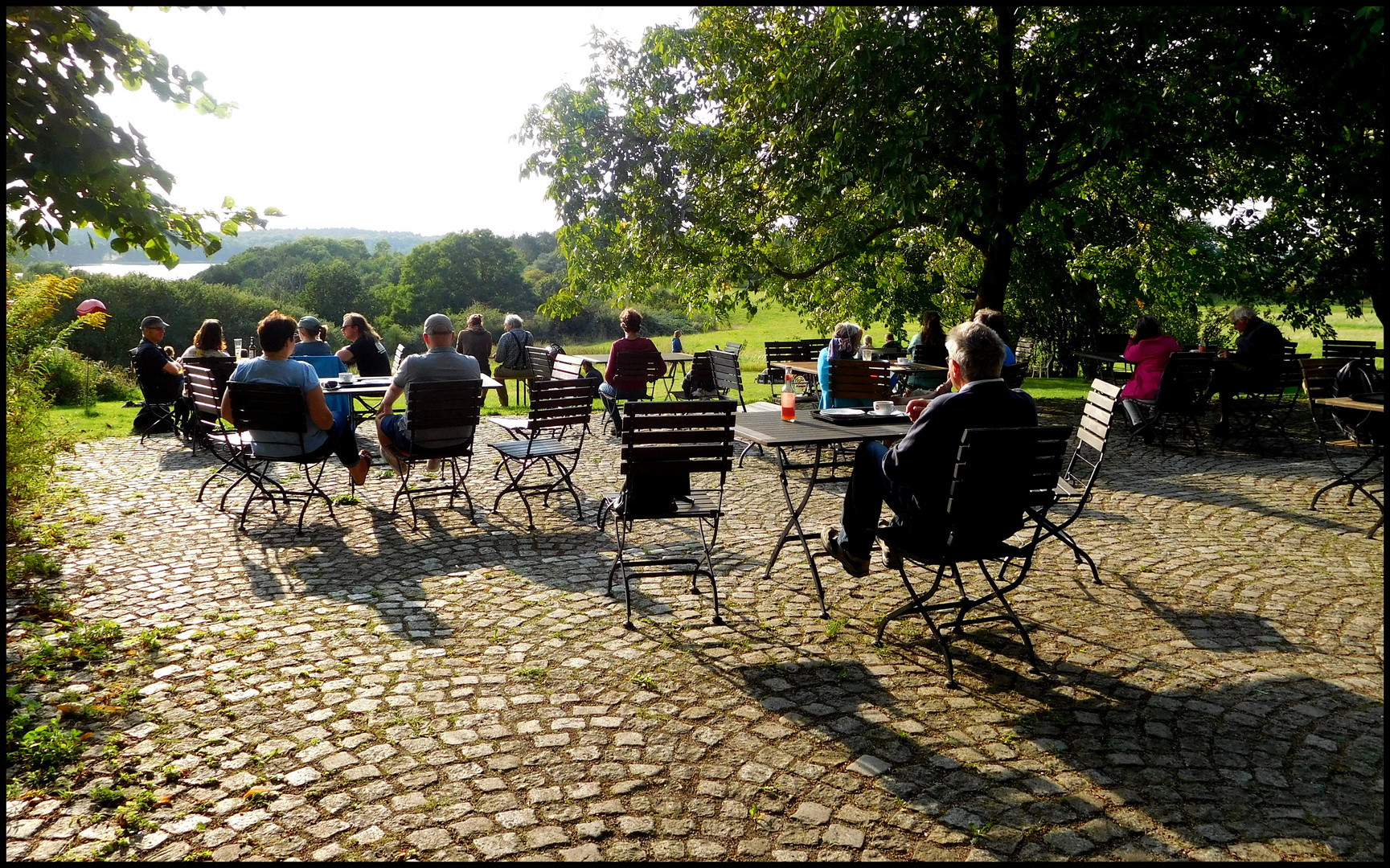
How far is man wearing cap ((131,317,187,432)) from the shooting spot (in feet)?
36.9

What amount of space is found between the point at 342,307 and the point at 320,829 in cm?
5947

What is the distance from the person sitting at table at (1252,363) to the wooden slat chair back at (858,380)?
5577mm

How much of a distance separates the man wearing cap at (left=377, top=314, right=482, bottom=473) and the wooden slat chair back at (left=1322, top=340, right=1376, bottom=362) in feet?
44.8

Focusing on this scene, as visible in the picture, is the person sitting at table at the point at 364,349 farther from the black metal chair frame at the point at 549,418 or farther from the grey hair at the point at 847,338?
the grey hair at the point at 847,338

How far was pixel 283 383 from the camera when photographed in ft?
24.3

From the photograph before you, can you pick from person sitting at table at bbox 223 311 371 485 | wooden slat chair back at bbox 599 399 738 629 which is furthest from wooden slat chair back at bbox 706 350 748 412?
wooden slat chair back at bbox 599 399 738 629

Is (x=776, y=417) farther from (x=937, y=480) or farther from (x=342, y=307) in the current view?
(x=342, y=307)

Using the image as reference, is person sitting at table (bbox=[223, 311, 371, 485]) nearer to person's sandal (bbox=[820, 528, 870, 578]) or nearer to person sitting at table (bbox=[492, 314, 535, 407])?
person's sandal (bbox=[820, 528, 870, 578])

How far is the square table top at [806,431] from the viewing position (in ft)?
17.9

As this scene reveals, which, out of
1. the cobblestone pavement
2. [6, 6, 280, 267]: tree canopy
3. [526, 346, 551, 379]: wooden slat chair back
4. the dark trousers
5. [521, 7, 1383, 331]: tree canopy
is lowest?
the cobblestone pavement

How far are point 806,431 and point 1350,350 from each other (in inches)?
525

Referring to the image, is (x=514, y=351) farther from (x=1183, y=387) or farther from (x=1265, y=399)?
(x=1265, y=399)

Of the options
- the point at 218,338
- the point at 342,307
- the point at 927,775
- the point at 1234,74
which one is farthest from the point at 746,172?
the point at 342,307

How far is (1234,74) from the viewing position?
11.0 meters
